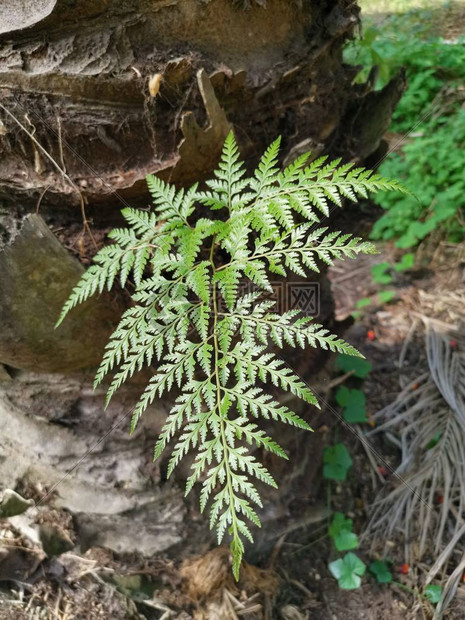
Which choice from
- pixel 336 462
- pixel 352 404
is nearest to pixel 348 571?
pixel 336 462

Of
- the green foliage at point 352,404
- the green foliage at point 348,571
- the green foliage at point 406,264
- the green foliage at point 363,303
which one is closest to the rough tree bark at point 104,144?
the green foliage at point 348,571

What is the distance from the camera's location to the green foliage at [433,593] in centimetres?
210

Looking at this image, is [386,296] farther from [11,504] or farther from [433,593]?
[11,504]

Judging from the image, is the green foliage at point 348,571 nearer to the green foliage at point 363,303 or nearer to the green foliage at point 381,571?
the green foliage at point 381,571

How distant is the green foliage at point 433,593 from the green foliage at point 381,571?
0.54 ft

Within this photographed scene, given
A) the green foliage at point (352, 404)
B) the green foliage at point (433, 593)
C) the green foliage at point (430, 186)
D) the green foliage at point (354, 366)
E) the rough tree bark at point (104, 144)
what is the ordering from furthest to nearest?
1. the green foliage at point (430, 186)
2. the green foliage at point (354, 366)
3. the green foliage at point (352, 404)
4. the green foliage at point (433, 593)
5. the rough tree bark at point (104, 144)

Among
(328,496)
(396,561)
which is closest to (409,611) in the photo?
(396,561)

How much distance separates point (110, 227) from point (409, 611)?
205 cm

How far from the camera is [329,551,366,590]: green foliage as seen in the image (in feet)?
7.15

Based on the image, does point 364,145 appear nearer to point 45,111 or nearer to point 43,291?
point 45,111

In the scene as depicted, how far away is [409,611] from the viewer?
2.10 m

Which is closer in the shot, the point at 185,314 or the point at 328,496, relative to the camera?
the point at 185,314

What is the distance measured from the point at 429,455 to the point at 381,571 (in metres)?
0.62

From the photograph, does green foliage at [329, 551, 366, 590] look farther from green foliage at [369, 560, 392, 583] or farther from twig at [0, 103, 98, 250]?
twig at [0, 103, 98, 250]
